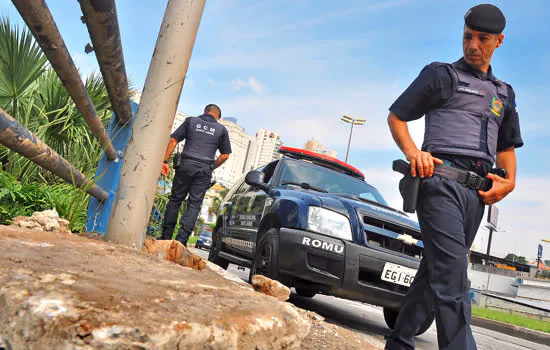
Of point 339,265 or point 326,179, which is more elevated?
point 326,179

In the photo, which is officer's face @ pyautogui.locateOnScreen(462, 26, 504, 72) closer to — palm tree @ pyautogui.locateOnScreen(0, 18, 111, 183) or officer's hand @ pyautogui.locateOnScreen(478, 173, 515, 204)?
officer's hand @ pyautogui.locateOnScreen(478, 173, 515, 204)

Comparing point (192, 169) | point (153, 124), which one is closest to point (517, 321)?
point (192, 169)

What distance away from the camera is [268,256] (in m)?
4.11

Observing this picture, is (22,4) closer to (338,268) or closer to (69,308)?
(69,308)

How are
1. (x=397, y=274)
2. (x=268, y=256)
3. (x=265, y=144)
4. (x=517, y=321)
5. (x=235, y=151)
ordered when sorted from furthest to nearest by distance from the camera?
(x=265, y=144)
(x=235, y=151)
(x=517, y=321)
(x=268, y=256)
(x=397, y=274)

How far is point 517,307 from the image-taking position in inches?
686

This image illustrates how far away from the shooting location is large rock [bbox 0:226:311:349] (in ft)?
2.57

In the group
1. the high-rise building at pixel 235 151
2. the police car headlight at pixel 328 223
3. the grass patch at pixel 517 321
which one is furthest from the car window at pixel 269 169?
the high-rise building at pixel 235 151

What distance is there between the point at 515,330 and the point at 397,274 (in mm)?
5643

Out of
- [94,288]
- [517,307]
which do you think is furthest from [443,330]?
[517,307]

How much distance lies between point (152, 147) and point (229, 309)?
135 cm

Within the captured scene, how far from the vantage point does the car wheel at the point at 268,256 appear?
3.88 m

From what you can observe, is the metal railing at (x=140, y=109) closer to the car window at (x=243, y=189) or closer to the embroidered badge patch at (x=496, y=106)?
the embroidered badge patch at (x=496, y=106)

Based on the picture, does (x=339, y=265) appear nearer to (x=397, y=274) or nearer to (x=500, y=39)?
(x=397, y=274)
